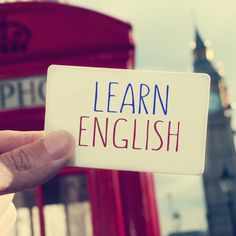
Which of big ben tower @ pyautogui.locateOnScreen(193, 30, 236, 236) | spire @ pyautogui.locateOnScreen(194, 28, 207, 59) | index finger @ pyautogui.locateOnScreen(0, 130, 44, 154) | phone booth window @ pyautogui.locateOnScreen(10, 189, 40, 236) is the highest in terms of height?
spire @ pyautogui.locateOnScreen(194, 28, 207, 59)

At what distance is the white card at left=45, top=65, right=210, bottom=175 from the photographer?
1768 mm

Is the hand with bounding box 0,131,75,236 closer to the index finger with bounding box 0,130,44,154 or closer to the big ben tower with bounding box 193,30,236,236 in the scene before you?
the index finger with bounding box 0,130,44,154

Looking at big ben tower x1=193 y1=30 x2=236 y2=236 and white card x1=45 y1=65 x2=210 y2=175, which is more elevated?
big ben tower x1=193 y1=30 x2=236 y2=236

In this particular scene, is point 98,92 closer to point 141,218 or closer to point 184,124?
point 184,124

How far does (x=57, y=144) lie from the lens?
5.40 ft

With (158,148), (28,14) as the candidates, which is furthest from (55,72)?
(28,14)

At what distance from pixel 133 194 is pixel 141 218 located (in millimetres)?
173

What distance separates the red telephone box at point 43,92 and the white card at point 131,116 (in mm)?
1473

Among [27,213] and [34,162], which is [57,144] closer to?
[34,162]

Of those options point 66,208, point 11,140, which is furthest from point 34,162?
point 66,208

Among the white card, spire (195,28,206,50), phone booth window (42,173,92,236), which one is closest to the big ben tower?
spire (195,28,206,50)

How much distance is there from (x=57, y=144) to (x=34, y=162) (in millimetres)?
100

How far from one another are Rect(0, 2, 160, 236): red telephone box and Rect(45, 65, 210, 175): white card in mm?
1473

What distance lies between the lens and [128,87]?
184 centimetres
